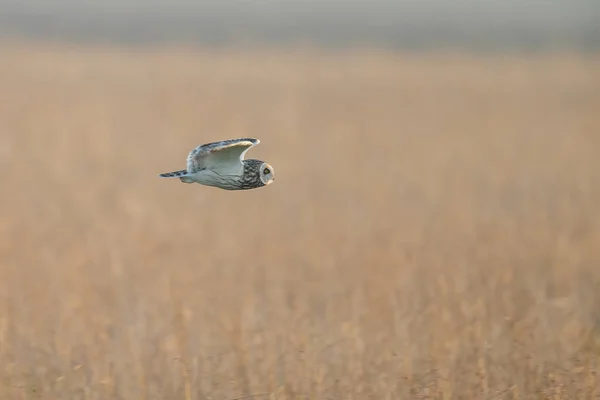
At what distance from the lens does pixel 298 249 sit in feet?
26.2

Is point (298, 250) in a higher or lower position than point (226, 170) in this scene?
lower

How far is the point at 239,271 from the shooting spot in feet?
24.0

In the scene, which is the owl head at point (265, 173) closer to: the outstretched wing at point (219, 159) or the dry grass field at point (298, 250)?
the outstretched wing at point (219, 159)

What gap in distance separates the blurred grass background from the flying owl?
185cm

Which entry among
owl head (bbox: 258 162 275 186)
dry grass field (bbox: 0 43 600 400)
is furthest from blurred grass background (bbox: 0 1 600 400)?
owl head (bbox: 258 162 275 186)

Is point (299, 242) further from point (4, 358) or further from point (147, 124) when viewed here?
point (147, 124)

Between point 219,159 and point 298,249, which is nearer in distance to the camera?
point 219,159

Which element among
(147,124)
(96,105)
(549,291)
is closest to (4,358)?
(549,291)

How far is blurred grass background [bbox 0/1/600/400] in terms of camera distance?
526 cm

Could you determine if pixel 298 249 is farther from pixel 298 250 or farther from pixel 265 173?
pixel 265 173

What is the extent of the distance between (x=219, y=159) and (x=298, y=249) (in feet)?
15.5

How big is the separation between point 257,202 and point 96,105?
16.1 feet

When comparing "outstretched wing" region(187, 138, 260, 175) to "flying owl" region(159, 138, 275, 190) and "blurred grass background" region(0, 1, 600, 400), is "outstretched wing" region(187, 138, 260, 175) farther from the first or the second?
"blurred grass background" region(0, 1, 600, 400)

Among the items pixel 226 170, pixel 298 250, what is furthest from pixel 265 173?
pixel 298 250
